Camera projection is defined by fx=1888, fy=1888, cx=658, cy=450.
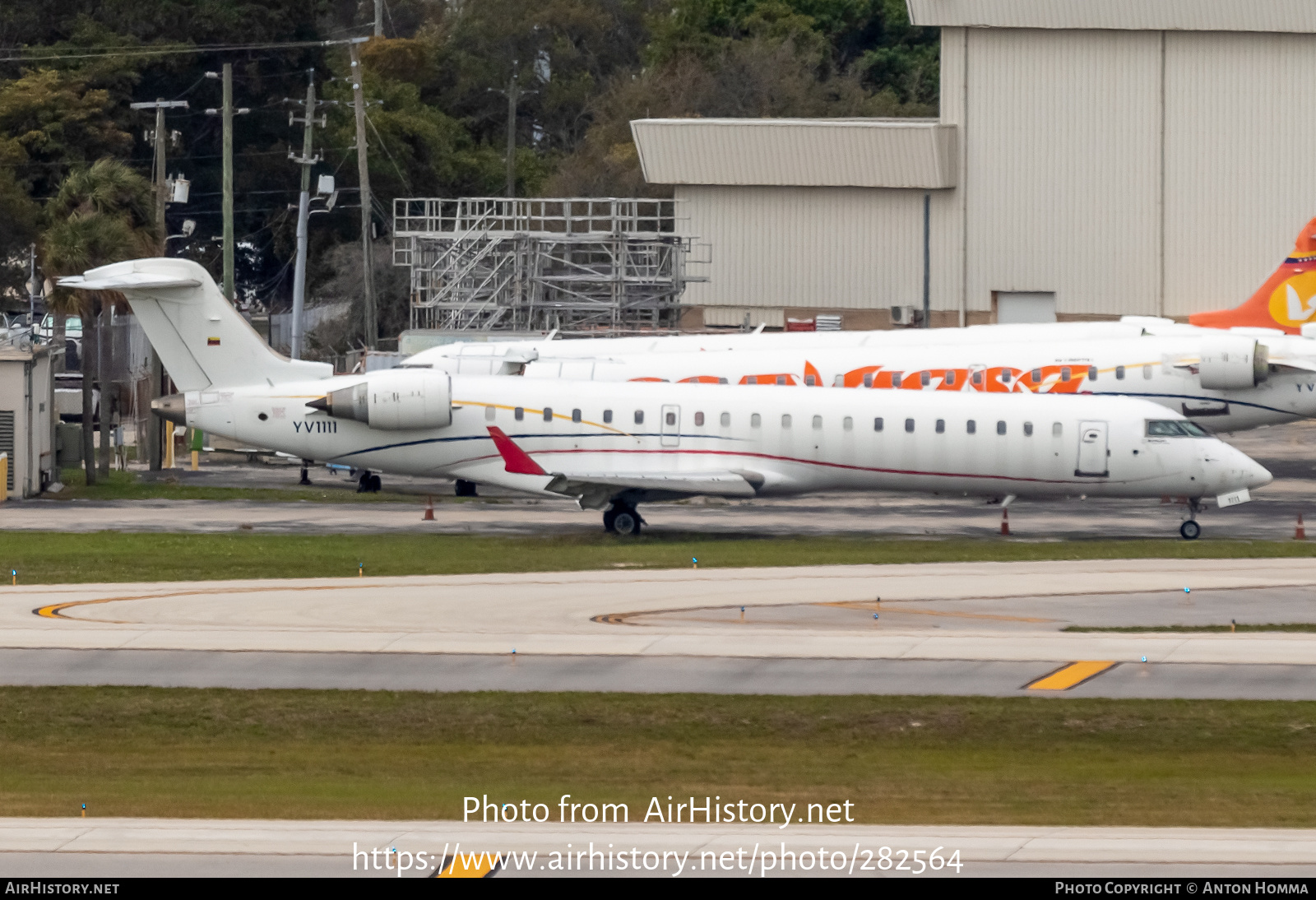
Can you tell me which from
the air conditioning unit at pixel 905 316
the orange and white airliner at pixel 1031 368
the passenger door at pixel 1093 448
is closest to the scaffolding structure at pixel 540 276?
the air conditioning unit at pixel 905 316

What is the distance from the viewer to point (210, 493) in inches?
1806

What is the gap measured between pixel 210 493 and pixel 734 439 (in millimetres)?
14081

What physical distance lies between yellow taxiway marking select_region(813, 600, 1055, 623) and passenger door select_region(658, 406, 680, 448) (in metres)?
10.2

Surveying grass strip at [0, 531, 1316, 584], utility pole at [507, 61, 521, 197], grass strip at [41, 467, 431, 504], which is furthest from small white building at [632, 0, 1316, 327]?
grass strip at [0, 531, 1316, 584]

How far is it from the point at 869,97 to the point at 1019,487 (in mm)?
63245

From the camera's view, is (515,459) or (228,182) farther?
(228,182)

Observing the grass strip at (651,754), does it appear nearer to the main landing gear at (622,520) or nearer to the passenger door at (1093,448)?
the main landing gear at (622,520)

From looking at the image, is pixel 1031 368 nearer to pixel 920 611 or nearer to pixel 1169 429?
pixel 1169 429

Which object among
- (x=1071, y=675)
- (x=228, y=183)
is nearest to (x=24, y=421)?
(x=228, y=183)

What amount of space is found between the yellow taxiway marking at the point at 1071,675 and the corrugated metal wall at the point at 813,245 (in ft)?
149

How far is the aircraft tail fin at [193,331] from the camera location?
41344 mm

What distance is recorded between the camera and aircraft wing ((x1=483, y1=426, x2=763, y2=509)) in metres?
38.4

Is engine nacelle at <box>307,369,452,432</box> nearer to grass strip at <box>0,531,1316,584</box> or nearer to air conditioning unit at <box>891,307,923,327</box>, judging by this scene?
grass strip at <box>0,531,1316,584</box>
